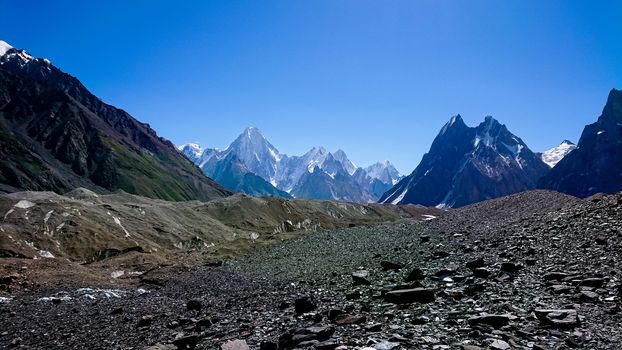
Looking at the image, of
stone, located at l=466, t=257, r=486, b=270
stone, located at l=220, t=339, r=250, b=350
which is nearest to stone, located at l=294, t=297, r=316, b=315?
stone, located at l=220, t=339, r=250, b=350

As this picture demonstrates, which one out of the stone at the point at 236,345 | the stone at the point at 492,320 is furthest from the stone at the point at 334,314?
the stone at the point at 492,320

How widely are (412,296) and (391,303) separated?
964 millimetres

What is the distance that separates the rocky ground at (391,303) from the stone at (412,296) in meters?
0.05

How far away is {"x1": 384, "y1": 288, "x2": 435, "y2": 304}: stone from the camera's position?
18078 mm

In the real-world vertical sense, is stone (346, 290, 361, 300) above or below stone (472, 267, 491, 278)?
below

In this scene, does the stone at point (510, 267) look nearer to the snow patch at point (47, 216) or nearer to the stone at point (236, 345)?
the stone at point (236, 345)

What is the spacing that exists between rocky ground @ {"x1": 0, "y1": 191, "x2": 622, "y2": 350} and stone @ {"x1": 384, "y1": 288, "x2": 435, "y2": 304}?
5 cm

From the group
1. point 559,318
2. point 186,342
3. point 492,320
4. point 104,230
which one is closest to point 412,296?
point 492,320

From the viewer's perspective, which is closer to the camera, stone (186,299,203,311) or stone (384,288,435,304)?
stone (384,288,435,304)

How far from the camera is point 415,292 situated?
1844cm

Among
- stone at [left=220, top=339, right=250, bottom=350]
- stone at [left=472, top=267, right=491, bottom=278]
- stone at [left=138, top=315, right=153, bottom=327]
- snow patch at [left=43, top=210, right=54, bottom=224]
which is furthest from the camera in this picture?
snow patch at [left=43, top=210, right=54, bottom=224]

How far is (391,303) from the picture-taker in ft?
59.9

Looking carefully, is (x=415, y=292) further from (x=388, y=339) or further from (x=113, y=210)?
(x=113, y=210)

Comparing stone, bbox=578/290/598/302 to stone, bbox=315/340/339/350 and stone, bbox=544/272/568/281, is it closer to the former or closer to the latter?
stone, bbox=544/272/568/281
